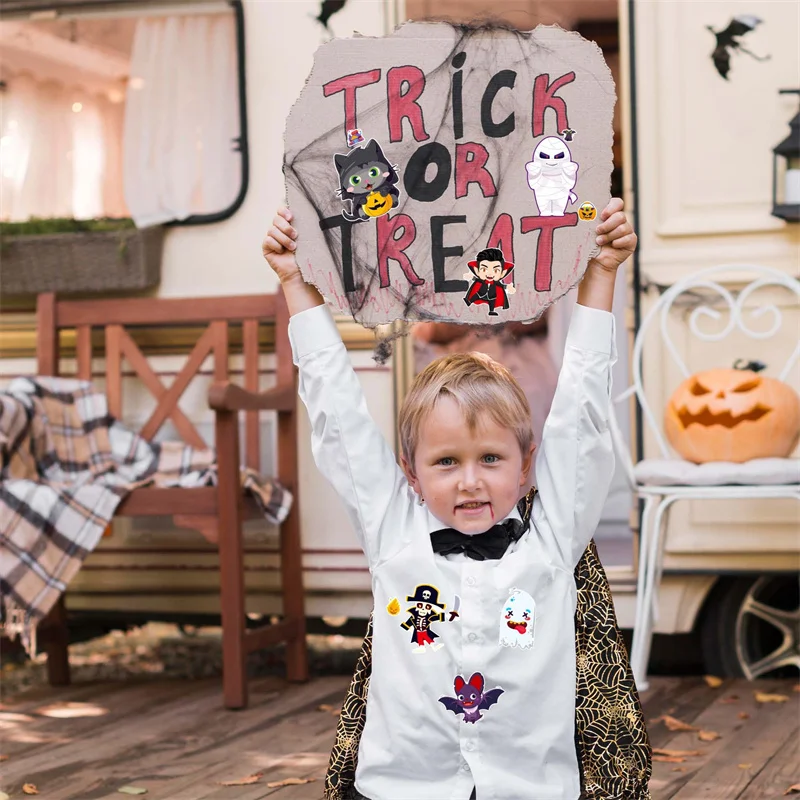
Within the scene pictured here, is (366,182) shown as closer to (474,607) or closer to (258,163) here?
(474,607)

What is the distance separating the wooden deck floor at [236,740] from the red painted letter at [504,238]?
1111 mm

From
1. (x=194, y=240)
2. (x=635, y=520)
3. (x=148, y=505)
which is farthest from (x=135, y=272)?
(x=635, y=520)

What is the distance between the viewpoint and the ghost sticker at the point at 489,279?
62.4 inches

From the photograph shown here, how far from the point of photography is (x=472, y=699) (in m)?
1.50

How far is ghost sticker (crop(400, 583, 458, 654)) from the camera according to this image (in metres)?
1.52

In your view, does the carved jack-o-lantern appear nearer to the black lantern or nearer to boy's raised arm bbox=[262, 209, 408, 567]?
the black lantern

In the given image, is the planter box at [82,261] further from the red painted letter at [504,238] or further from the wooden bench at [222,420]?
the red painted letter at [504,238]

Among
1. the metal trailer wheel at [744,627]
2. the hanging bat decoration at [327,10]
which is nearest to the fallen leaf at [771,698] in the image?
the metal trailer wheel at [744,627]

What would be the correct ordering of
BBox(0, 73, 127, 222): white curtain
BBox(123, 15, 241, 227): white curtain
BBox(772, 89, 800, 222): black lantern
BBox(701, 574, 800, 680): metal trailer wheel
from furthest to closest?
1. BBox(0, 73, 127, 222): white curtain
2. BBox(123, 15, 241, 227): white curtain
3. BBox(701, 574, 800, 680): metal trailer wheel
4. BBox(772, 89, 800, 222): black lantern

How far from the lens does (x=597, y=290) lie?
155 cm

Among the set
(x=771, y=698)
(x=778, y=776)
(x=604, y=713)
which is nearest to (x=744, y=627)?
(x=771, y=698)

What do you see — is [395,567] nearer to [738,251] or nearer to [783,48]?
[738,251]

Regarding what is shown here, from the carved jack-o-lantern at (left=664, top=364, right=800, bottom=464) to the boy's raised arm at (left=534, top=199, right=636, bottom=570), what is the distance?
4.24 ft

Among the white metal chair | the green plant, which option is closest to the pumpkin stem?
the white metal chair
